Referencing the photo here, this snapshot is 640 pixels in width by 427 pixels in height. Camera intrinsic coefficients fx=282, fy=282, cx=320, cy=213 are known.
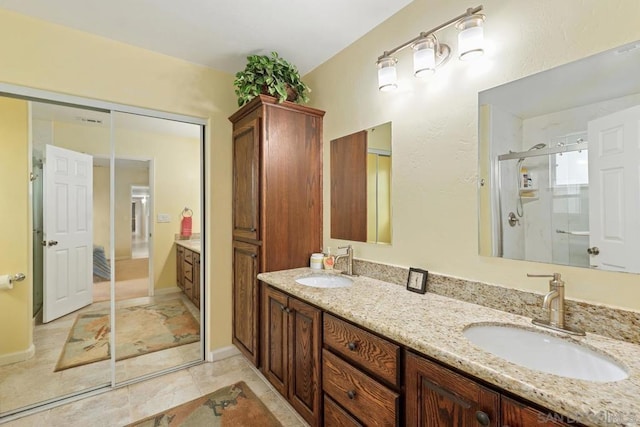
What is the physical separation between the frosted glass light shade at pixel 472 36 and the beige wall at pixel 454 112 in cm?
8

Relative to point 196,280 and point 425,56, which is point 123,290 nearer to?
point 196,280

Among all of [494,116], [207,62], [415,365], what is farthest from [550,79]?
[207,62]

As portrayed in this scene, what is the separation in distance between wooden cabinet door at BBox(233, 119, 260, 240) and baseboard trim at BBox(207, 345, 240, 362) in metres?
1.02

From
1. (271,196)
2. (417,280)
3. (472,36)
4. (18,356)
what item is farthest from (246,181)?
(18,356)

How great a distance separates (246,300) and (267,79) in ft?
5.64

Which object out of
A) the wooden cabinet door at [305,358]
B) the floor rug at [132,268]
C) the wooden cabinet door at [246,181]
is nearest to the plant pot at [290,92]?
the wooden cabinet door at [246,181]

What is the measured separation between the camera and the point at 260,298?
2.12 meters

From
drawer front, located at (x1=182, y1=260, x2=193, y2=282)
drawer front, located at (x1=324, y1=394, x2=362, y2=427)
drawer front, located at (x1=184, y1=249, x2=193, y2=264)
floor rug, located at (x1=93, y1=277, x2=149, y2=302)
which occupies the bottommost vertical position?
drawer front, located at (x1=324, y1=394, x2=362, y2=427)

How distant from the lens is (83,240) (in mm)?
2275

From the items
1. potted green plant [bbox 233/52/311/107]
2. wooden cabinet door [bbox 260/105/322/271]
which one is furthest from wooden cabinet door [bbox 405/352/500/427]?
potted green plant [bbox 233/52/311/107]

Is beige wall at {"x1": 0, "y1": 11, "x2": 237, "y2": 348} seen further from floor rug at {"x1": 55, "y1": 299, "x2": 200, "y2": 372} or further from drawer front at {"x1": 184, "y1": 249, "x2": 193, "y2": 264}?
floor rug at {"x1": 55, "y1": 299, "x2": 200, "y2": 372}

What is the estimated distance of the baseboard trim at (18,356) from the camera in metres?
2.15

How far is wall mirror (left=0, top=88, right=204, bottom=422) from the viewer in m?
2.11

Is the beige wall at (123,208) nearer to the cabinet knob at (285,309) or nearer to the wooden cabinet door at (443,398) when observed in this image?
the cabinet knob at (285,309)
